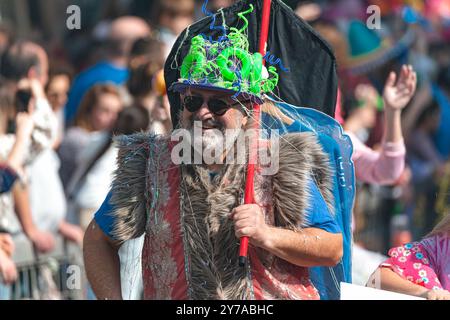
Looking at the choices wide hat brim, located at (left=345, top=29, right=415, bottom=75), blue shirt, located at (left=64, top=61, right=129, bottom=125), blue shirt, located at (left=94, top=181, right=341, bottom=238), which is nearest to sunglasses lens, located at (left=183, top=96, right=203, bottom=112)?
blue shirt, located at (left=94, top=181, right=341, bottom=238)

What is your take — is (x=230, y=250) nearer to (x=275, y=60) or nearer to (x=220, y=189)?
(x=220, y=189)

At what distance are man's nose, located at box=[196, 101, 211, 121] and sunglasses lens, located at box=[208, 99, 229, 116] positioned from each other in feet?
0.05

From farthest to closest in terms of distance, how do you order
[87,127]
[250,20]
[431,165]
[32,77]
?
[431,165] < [87,127] < [32,77] < [250,20]

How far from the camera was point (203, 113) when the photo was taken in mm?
4367

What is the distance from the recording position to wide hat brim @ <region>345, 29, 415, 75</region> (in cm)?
1046

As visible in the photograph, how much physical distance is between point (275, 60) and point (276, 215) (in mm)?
897

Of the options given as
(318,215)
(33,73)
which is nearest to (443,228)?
(318,215)

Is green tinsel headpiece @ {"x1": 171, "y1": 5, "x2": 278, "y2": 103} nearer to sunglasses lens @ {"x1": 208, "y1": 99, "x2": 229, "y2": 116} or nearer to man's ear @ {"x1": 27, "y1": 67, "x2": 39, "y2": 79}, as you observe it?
sunglasses lens @ {"x1": 208, "y1": 99, "x2": 229, "y2": 116}

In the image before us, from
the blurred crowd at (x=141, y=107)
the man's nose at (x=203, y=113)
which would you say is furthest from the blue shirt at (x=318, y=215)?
the blurred crowd at (x=141, y=107)

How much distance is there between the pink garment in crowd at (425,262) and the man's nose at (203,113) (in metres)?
0.84

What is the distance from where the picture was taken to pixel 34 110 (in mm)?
7027

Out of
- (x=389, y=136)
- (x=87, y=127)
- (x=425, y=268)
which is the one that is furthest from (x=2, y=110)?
(x=425, y=268)

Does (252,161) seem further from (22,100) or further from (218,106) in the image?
(22,100)

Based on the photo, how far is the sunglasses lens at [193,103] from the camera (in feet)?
14.4
